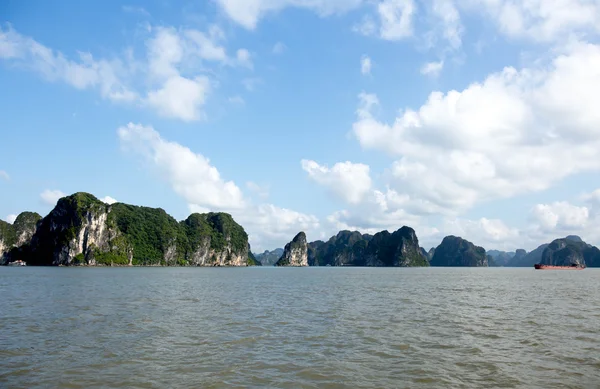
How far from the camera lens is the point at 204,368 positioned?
660 inches

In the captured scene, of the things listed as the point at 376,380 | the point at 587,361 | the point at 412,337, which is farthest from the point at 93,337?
the point at 587,361

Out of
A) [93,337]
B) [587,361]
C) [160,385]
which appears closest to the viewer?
[160,385]

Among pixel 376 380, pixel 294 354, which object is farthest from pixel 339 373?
pixel 294 354

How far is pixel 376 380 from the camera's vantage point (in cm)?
1530

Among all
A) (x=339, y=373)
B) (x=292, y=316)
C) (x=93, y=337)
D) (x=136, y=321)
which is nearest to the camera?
(x=339, y=373)

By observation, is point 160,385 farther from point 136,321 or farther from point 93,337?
point 136,321

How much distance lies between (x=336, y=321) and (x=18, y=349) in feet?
60.7

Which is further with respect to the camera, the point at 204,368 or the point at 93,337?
the point at 93,337

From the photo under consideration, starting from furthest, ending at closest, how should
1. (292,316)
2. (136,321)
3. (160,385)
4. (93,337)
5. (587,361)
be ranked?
(292,316) → (136,321) → (93,337) → (587,361) → (160,385)

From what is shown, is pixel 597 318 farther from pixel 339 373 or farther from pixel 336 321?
pixel 339 373

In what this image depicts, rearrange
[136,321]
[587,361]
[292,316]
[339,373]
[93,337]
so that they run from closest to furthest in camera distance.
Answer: [339,373] < [587,361] < [93,337] < [136,321] < [292,316]

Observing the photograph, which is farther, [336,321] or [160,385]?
[336,321]

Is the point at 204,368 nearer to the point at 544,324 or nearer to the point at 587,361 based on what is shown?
the point at 587,361

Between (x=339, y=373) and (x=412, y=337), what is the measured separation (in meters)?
8.54
